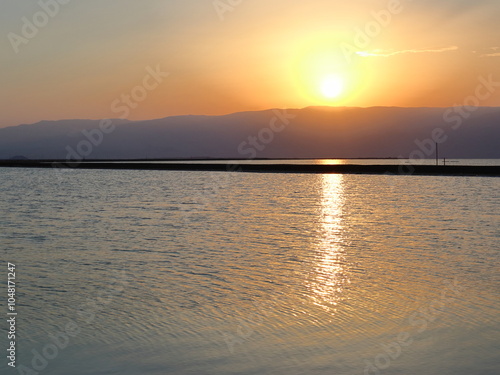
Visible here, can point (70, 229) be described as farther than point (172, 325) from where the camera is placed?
Yes

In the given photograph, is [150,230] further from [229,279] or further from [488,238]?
[488,238]

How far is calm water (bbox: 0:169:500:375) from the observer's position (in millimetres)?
8227

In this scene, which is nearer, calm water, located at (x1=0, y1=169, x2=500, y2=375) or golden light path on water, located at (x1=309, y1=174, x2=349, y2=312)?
calm water, located at (x1=0, y1=169, x2=500, y2=375)

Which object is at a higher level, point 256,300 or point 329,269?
point 329,269

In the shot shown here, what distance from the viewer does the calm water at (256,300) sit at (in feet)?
27.0

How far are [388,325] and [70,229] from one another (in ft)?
58.9

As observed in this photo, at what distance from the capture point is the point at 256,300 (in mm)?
11609

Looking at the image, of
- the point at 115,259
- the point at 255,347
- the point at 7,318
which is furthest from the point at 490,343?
the point at 115,259

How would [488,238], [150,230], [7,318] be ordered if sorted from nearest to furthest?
[7,318] → [488,238] → [150,230]

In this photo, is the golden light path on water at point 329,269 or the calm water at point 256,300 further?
the golden light path on water at point 329,269

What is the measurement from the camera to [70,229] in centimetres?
2458

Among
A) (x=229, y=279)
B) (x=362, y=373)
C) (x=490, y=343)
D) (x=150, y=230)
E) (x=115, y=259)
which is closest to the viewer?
(x=362, y=373)

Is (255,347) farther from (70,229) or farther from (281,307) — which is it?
(70,229)

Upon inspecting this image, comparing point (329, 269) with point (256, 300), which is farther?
point (329, 269)
